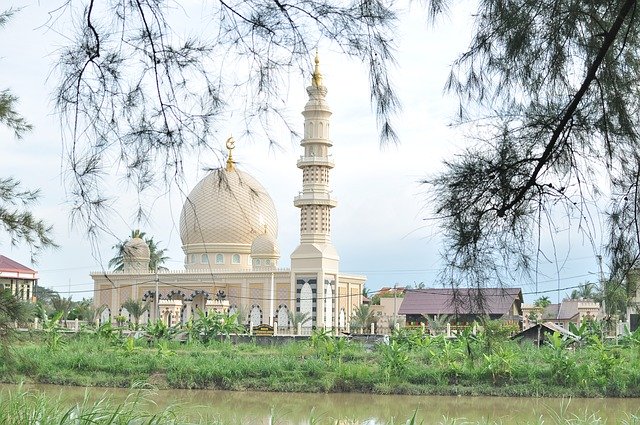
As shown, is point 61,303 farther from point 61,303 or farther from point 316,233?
point 316,233

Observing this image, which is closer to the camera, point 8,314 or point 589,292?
point 8,314

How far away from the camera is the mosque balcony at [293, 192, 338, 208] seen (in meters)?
26.0

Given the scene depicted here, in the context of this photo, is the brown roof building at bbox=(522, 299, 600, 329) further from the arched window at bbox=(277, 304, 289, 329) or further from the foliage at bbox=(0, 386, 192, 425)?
the foliage at bbox=(0, 386, 192, 425)

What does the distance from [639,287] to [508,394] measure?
30.5ft

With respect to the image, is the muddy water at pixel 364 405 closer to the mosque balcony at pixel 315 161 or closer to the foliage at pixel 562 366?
the foliage at pixel 562 366

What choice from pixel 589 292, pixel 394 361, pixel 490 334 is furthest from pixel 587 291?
pixel 490 334

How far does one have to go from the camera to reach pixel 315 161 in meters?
25.7

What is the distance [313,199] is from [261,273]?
11.5 feet

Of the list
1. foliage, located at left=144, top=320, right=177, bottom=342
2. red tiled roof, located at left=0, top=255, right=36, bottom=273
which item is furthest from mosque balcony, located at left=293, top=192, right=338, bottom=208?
foliage, located at left=144, top=320, right=177, bottom=342

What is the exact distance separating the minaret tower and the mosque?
3cm

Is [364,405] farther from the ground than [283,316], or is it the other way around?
[283,316]

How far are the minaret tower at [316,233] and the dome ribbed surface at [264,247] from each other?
191cm

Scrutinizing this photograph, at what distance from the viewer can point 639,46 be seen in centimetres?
352

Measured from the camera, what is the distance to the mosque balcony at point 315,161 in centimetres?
2577
